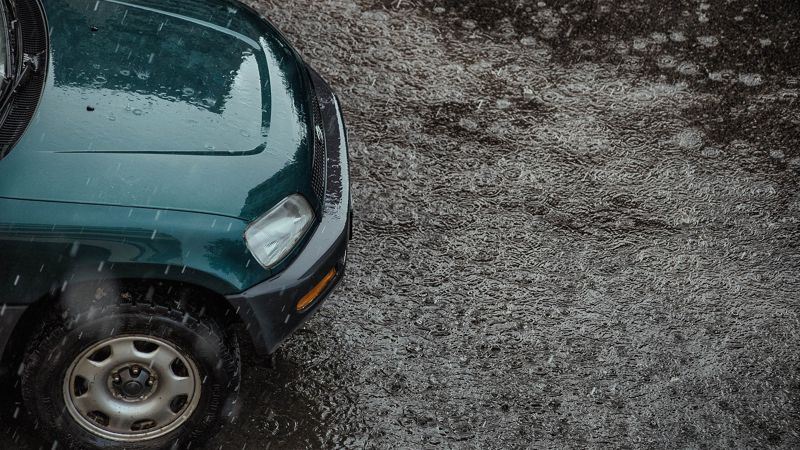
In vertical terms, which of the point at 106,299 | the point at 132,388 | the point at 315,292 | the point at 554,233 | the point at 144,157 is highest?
the point at 144,157

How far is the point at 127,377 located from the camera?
341 centimetres

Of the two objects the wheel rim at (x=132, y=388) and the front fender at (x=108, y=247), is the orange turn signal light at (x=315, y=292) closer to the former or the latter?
the front fender at (x=108, y=247)

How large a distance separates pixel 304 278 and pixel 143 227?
0.64 m

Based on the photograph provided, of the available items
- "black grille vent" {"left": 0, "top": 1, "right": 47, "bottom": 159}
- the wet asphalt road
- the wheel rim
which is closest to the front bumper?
the wheel rim

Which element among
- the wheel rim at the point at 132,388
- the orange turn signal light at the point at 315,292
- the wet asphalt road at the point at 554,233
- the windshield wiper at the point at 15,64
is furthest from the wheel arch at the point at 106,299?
the windshield wiper at the point at 15,64

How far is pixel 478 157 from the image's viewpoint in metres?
5.30

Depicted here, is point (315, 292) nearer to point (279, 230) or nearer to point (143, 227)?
point (279, 230)

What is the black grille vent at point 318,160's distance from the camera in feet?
12.2

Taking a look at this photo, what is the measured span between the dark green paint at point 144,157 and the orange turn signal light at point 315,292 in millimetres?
244

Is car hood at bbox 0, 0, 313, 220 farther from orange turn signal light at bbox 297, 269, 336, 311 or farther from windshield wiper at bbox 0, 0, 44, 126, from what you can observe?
orange turn signal light at bbox 297, 269, 336, 311

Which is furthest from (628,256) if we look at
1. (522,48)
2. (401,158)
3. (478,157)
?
(522,48)

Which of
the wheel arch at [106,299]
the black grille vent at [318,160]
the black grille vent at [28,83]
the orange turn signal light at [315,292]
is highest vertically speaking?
the black grille vent at [318,160]

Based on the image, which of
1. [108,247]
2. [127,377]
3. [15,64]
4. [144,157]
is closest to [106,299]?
[108,247]

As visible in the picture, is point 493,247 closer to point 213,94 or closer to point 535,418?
point 535,418
